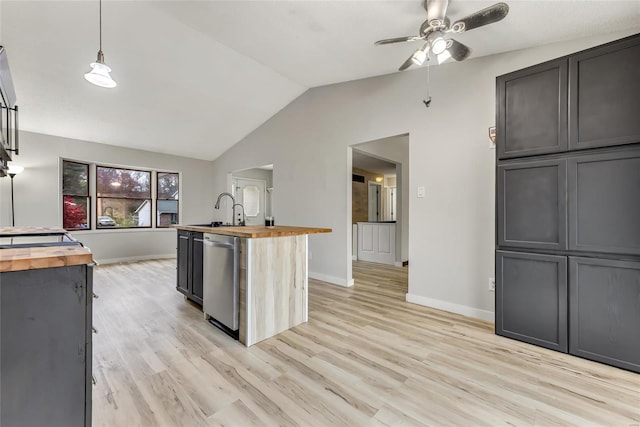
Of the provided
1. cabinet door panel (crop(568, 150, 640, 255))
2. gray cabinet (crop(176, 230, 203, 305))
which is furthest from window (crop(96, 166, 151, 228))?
cabinet door panel (crop(568, 150, 640, 255))

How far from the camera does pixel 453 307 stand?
2916mm

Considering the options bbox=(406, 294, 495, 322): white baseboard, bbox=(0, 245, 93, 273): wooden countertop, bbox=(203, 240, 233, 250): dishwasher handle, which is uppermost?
bbox=(0, 245, 93, 273): wooden countertop

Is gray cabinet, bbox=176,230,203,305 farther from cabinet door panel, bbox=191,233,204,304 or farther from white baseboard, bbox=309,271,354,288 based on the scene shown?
white baseboard, bbox=309,271,354,288

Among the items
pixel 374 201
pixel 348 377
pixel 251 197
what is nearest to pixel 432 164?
pixel 348 377

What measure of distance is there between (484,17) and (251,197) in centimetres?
687

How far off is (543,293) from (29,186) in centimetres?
730

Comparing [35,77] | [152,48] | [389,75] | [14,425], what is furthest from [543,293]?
[35,77]

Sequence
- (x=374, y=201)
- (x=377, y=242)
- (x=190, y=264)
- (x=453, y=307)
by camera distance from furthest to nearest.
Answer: (x=374, y=201) < (x=377, y=242) < (x=190, y=264) < (x=453, y=307)

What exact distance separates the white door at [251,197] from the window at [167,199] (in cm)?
146

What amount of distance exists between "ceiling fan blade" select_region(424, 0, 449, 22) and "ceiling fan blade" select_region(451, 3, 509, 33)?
0.50 ft

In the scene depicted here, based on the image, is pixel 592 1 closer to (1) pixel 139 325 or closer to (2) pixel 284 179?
(2) pixel 284 179

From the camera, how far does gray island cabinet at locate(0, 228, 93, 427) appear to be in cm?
92

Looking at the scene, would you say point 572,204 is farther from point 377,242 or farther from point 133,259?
point 133,259

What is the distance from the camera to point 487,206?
2.70 metres
